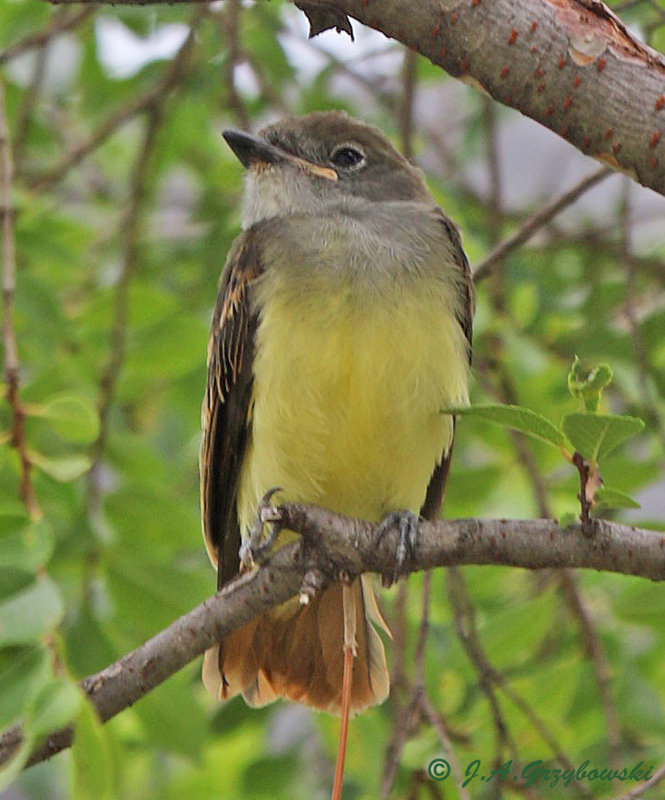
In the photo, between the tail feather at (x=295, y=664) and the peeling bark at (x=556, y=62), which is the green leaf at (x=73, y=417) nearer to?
the tail feather at (x=295, y=664)

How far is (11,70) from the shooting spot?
15.9 ft

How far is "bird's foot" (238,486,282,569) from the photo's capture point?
2248mm

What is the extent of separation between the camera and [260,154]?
341 centimetres

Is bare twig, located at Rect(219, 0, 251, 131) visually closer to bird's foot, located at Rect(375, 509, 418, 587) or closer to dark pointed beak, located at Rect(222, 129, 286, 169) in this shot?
dark pointed beak, located at Rect(222, 129, 286, 169)

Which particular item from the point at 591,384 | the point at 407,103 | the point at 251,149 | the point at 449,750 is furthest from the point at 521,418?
the point at 407,103

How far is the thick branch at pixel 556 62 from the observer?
1.91 meters

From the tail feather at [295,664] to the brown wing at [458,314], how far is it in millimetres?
374

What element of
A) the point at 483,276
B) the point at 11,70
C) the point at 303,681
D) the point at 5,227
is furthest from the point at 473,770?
the point at 11,70

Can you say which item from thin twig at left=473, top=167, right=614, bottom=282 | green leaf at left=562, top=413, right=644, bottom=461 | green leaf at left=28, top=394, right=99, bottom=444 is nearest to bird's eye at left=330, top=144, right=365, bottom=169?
thin twig at left=473, top=167, right=614, bottom=282

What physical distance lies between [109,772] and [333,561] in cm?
61

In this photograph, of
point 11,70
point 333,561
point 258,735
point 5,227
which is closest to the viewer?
point 333,561

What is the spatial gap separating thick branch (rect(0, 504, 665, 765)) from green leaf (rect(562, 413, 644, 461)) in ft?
0.54

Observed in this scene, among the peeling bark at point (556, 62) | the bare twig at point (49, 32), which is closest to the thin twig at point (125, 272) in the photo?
the bare twig at point (49, 32)

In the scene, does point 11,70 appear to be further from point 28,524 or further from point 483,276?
point 28,524
